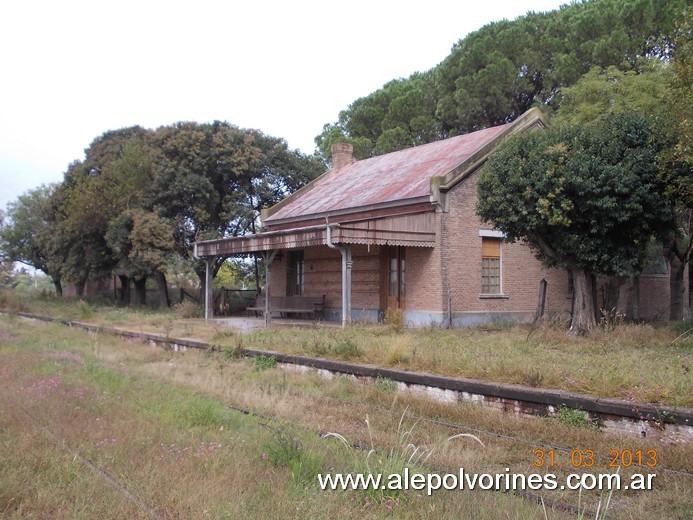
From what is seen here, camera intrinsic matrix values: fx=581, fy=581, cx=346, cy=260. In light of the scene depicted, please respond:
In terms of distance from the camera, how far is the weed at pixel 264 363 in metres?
12.4

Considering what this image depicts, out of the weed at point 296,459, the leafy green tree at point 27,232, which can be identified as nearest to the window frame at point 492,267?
the weed at point 296,459

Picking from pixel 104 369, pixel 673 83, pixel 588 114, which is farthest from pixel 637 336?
pixel 104 369

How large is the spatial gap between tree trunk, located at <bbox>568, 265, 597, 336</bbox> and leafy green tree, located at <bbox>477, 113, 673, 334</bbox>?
0.08ft

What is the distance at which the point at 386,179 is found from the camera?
74.0 ft

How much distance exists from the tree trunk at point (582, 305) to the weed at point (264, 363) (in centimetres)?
734

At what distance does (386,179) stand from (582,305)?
10.1 m

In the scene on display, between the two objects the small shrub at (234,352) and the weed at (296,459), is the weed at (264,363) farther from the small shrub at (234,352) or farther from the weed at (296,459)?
the weed at (296,459)

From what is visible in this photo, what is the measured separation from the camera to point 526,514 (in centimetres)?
421

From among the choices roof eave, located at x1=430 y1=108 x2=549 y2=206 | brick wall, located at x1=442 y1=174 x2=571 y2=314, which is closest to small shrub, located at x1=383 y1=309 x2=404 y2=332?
brick wall, located at x1=442 y1=174 x2=571 y2=314

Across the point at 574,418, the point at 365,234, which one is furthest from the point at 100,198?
the point at 574,418

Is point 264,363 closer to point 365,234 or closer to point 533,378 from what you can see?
point 365,234

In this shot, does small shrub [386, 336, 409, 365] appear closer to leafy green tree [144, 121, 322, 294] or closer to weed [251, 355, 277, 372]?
weed [251, 355, 277, 372]

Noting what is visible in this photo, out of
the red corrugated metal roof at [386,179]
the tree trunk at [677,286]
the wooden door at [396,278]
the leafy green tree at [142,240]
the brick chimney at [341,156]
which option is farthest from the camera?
the brick chimney at [341,156]

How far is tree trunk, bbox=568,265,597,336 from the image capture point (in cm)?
1430
